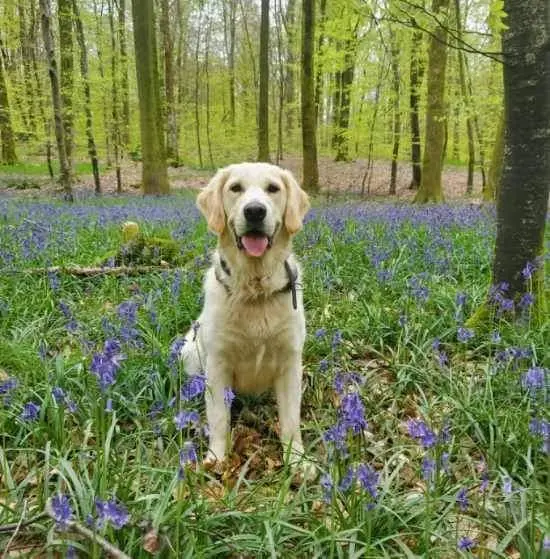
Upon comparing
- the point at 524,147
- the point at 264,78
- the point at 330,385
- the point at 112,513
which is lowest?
the point at 330,385

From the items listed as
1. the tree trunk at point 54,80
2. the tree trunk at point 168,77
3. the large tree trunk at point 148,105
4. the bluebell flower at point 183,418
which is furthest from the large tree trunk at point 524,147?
the tree trunk at point 168,77

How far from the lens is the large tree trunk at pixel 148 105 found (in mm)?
14156

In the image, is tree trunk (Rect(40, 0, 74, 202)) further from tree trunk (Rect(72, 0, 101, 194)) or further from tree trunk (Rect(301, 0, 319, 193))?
tree trunk (Rect(301, 0, 319, 193))

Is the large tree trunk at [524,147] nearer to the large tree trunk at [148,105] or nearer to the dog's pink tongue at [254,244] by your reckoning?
the dog's pink tongue at [254,244]

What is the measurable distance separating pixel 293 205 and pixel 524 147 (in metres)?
1.75

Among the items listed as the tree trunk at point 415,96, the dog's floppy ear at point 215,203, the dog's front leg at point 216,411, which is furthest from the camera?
the tree trunk at point 415,96

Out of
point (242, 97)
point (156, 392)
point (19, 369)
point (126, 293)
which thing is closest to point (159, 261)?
point (126, 293)

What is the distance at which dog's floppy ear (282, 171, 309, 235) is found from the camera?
10.7ft

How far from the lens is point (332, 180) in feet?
74.6

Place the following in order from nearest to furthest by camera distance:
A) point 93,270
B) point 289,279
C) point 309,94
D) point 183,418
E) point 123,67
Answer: point 183,418
point 289,279
point 93,270
point 309,94
point 123,67

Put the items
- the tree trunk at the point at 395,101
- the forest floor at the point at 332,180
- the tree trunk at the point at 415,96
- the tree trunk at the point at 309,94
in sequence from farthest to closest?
the forest floor at the point at 332,180 → the tree trunk at the point at 415,96 → the tree trunk at the point at 395,101 → the tree trunk at the point at 309,94

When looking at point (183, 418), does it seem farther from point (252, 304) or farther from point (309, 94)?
point (309, 94)

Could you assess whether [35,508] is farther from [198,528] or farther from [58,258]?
[58,258]

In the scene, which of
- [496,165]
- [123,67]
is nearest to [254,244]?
[496,165]
